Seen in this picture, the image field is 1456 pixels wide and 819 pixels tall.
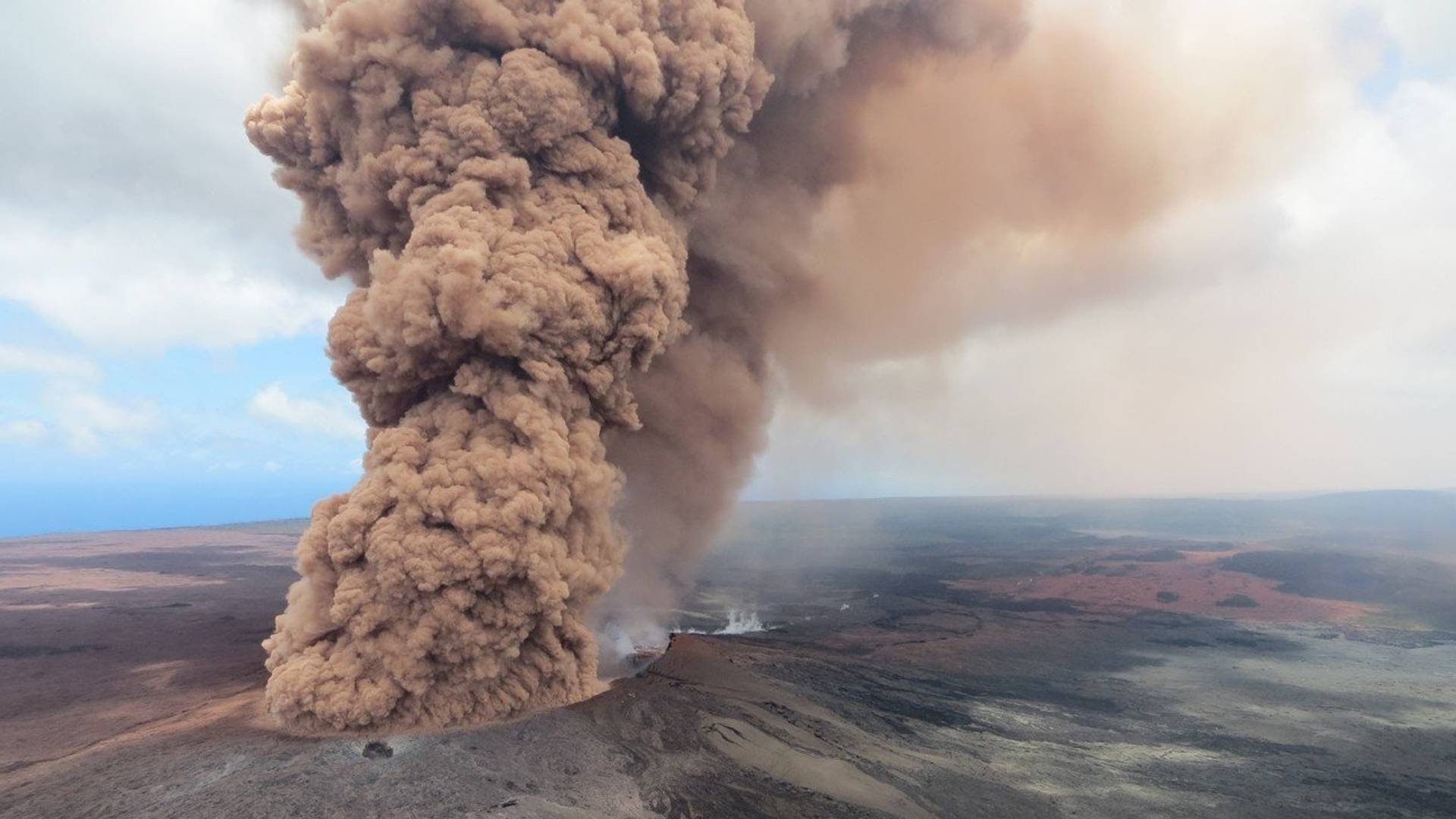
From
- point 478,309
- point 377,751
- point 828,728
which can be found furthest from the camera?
point 828,728

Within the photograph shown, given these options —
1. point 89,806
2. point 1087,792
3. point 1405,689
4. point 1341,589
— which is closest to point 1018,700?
point 1087,792

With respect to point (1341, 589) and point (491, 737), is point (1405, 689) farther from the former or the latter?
point (491, 737)

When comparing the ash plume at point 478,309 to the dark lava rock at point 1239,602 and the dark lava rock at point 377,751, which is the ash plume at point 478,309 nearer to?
the dark lava rock at point 377,751

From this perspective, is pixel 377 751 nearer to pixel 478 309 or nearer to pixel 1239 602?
pixel 478 309

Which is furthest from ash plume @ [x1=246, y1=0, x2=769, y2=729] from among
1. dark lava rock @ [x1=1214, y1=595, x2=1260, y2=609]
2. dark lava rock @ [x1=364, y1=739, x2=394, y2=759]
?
dark lava rock @ [x1=1214, y1=595, x2=1260, y2=609]

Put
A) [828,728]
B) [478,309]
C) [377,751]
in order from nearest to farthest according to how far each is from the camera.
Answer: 1. [377,751]
2. [478,309]
3. [828,728]

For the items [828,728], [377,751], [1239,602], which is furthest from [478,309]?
[1239,602]

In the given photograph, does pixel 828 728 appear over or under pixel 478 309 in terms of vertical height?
under

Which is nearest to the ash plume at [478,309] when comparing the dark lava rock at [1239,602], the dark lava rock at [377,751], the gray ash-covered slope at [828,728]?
the dark lava rock at [377,751]
